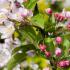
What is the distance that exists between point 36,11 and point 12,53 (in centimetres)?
20

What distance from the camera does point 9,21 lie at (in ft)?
4.56

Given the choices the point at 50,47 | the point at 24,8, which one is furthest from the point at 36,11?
the point at 50,47

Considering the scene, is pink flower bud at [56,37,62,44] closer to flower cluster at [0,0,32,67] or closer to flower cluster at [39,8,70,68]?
flower cluster at [39,8,70,68]

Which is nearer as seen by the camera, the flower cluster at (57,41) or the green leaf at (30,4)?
the flower cluster at (57,41)

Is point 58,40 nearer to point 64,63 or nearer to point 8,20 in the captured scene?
point 64,63

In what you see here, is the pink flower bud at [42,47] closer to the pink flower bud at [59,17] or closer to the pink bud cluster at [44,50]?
the pink bud cluster at [44,50]

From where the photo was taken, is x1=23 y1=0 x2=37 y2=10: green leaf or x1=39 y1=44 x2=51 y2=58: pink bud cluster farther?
x1=23 y1=0 x2=37 y2=10: green leaf

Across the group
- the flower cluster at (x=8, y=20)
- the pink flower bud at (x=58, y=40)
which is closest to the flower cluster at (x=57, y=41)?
the pink flower bud at (x=58, y=40)

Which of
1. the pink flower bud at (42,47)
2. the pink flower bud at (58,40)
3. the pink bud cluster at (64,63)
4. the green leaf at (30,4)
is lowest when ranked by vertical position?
the pink bud cluster at (64,63)

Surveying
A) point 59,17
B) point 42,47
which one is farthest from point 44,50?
point 59,17

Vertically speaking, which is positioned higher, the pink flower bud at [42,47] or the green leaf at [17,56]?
the pink flower bud at [42,47]

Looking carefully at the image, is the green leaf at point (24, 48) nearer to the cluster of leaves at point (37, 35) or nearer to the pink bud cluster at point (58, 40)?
the cluster of leaves at point (37, 35)

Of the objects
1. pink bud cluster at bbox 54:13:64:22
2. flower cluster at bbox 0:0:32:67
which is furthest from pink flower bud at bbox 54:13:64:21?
flower cluster at bbox 0:0:32:67

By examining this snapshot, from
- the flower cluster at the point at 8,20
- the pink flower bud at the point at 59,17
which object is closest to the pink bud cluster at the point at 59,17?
the pink flower bud at the point at 59,17
